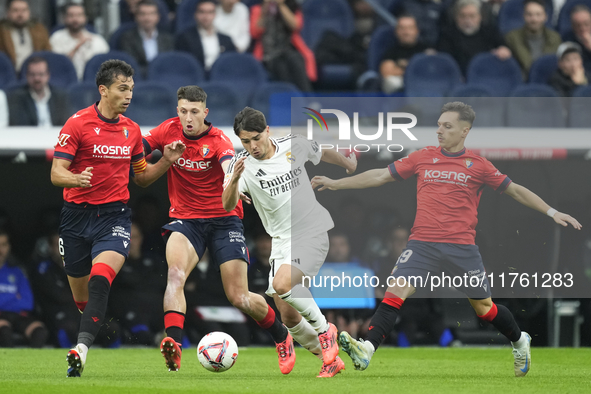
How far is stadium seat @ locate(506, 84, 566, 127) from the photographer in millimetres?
10242

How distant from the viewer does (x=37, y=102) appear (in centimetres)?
1020

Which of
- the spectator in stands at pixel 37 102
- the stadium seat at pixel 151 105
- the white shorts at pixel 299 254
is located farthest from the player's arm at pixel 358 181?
the spectator in stands at pixel 37 102

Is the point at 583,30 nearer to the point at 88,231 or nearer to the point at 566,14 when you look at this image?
the point at 566,14

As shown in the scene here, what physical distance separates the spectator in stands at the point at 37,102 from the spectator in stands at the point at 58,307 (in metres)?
1.58

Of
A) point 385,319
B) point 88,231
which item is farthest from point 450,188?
point 88,231

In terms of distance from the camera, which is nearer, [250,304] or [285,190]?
[285,190]

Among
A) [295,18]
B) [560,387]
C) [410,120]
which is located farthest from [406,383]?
[295,18]

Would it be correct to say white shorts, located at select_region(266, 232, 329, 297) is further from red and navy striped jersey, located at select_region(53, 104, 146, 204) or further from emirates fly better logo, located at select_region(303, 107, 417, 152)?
emirates fly better logo, located at select_region(303, 107, 417, 152)

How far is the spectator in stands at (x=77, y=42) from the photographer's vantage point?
1200 centimetres

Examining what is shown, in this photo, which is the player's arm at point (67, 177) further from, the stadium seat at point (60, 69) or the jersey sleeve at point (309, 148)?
the stadium seat at point (60, 69)

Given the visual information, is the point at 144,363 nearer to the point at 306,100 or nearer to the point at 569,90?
the point at 306,100

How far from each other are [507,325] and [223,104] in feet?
16.5

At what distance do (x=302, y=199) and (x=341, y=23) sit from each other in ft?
24.1


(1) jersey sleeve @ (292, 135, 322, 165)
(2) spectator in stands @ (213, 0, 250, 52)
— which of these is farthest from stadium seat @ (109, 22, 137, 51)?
(1) jersey sleeve @ (292, 135, 322, 165)
